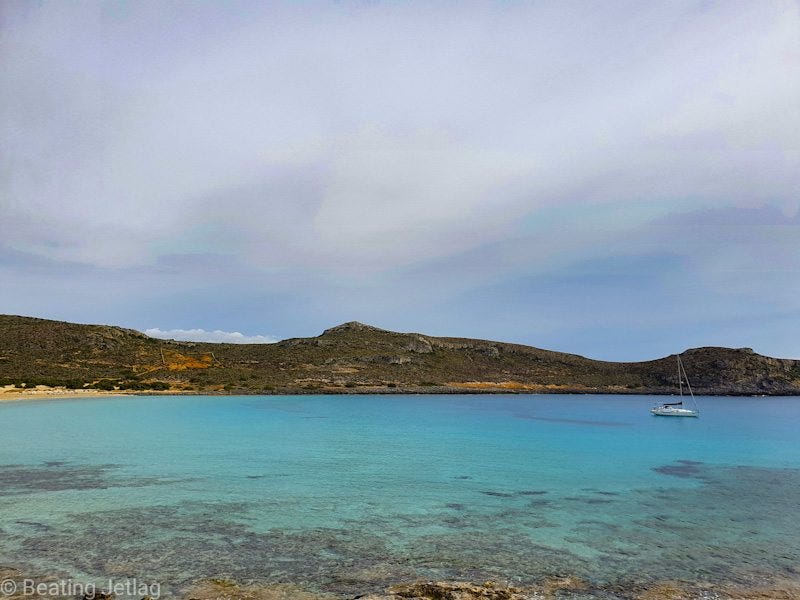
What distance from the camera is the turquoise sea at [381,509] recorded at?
9766 millimetres

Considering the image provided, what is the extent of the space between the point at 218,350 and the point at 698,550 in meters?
100

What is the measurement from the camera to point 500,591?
8.45 metres

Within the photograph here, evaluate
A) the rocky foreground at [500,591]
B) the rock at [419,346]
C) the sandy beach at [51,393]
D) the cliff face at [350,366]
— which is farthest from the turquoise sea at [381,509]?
the rock at [419,346]

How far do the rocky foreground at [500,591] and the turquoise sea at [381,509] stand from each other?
390mm

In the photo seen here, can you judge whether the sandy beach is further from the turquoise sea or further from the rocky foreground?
the rocky foreground

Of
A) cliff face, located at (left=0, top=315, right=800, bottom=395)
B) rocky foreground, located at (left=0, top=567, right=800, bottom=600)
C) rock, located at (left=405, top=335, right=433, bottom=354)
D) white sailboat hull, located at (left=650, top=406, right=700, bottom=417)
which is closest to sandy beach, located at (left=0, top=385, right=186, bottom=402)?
cliff face, located at (left=0, top=315, right=800, bottom=395)

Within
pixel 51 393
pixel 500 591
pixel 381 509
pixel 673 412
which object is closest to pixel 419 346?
pixel 673 412

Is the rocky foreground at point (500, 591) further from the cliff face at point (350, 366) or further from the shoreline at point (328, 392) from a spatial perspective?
the cliff face at point (350, 366)

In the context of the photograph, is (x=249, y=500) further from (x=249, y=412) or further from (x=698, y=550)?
(x=249, y=412)

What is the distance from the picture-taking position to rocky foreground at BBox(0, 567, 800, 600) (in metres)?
8.04

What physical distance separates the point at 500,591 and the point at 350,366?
9496cm

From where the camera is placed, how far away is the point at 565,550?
36.1 feet

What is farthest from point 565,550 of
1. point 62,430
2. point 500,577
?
point 62,430

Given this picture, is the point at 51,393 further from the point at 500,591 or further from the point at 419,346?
the point at 419,346
